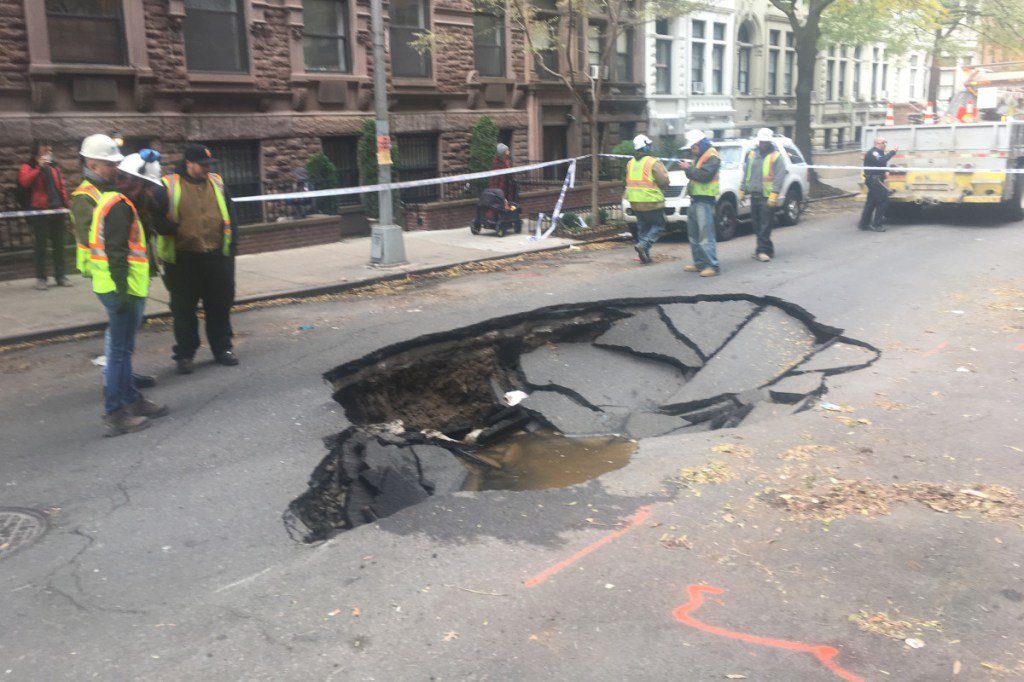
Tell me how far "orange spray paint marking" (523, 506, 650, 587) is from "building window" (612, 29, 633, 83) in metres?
25.4

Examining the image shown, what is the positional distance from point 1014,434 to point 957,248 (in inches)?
373

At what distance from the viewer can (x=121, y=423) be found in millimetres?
6266

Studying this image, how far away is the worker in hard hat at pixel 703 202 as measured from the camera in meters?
11.7

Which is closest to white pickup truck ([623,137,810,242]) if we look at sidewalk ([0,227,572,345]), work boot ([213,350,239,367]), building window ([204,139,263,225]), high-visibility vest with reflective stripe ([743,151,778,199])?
high-visibility vest with reflective stripe ([743,151,778,199])

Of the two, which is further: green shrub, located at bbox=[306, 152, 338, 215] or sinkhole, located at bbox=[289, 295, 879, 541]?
green shrub, located at bbox=[306, 152, 338, 215]

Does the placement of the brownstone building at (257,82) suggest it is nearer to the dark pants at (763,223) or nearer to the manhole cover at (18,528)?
the dark pants at (763,223)

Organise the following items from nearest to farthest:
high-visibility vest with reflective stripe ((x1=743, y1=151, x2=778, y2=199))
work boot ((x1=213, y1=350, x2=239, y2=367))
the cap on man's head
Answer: the cap on man's head
work boot ((x1=213, y1=350, x2=239, y2=367))
high-visibility vest with reflective stripe ((x1=743, y1=151, x2=778, y2=199))

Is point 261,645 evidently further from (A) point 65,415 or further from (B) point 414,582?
(A) point 65,415

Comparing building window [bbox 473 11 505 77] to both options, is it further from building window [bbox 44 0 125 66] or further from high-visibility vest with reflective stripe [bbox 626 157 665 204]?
high-visibility vest with reflective stripe [bbox 626 157 665 204]

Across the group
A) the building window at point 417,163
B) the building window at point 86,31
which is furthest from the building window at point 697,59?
the building window at point 86,31

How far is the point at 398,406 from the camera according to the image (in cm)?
762

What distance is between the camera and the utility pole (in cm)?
1331

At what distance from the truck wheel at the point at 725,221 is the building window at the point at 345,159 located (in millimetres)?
7489

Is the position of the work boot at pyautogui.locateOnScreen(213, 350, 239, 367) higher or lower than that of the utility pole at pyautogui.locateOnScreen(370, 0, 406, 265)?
lower
